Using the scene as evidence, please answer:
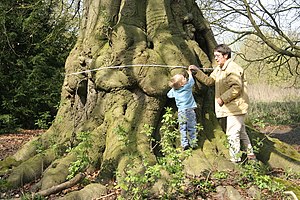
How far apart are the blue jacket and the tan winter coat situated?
30 cm

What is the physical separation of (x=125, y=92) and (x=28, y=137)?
27.7ft

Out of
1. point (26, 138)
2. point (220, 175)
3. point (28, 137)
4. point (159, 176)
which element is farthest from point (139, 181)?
point (28, 137)

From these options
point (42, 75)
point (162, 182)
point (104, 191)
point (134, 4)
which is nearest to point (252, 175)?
point (162, 182)

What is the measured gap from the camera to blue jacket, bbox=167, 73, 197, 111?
223 inches

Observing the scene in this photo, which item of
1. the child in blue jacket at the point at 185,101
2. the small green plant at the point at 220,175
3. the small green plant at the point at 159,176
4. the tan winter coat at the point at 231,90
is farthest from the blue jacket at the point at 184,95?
the small green plant at the point at 220,175

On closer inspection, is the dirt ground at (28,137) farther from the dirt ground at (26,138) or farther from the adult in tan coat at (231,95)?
the adult in tan coat at (231,95)

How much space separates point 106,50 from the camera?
A: 6.40 meters

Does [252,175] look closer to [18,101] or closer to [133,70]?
[133,70]

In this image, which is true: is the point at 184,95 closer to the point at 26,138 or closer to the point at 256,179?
the point at 256,179

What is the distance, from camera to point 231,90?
5.55 m

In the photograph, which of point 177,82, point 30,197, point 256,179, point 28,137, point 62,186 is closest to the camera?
point 256,179

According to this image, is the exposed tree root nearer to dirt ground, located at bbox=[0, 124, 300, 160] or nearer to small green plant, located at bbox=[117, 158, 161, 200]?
small green plant, located at bbox=[117, 158, 161, 200]

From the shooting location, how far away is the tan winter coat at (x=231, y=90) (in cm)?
557

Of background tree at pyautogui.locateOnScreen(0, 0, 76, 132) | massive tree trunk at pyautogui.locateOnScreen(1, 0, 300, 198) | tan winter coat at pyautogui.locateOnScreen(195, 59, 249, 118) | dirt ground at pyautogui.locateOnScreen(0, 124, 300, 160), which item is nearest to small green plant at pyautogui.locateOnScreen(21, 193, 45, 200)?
massive tree trunk at pyautogui.locateOnScreen(1, 0, 300, 198)
